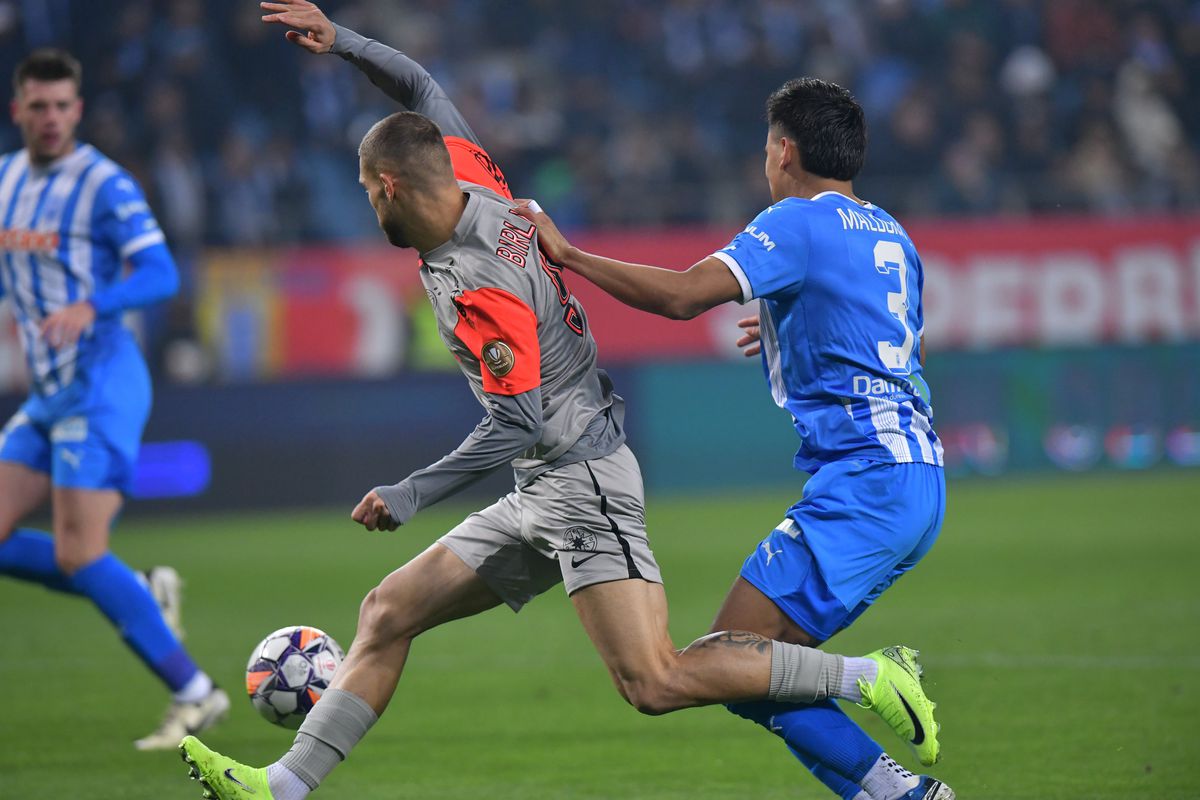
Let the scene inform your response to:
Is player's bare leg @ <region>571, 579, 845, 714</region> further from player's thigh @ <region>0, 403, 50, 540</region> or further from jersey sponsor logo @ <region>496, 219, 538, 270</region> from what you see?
player's thigh @ <region>0, 403, 50, 540</region>

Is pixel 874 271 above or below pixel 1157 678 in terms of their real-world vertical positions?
above

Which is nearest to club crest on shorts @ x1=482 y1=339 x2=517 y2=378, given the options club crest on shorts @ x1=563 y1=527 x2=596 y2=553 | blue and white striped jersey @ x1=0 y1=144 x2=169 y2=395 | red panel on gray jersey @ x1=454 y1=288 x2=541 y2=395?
red panel on gray jersey @ x1=454 y1=288 x2=541 y2=395

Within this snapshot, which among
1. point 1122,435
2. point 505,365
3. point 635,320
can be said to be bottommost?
point 1122,435

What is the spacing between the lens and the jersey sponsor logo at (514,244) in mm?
4547

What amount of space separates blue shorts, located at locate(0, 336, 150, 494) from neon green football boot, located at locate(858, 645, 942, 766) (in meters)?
3.47

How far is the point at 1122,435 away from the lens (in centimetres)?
1658

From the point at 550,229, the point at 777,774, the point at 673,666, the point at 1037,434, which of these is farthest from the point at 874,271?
the point at 1037,434

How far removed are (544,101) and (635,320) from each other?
299 centimetres

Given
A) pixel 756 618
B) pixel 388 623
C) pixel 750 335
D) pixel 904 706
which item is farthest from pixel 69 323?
pixel 904 706

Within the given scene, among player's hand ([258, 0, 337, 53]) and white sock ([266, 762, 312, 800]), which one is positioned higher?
player's hand ([258, 0, 337, 53])

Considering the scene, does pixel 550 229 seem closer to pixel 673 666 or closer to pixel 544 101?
pixel 673 666

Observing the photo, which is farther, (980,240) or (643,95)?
(643,95)

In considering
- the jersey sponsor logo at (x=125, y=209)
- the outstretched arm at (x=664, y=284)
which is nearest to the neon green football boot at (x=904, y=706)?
the outstretched arm at (x=664, y=284)

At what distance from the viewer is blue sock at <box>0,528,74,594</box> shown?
660 centimetres
